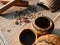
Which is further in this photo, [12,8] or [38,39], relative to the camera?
[12,8]

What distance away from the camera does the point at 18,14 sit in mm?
2604

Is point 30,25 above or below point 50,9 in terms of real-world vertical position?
below

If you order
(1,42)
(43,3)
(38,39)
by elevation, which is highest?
(43,3)

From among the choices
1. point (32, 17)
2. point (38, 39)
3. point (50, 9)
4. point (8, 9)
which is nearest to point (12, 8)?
point (8, 9)

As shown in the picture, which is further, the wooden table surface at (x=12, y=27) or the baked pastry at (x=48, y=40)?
the wooden table surface at (x=12, y=27)

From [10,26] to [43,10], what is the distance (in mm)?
533

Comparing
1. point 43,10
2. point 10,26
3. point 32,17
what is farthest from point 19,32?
point 43,10

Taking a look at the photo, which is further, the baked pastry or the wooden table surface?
the wooden table surface

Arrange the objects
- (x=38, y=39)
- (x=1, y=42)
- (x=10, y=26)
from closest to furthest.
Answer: (x=38, y=39), (x=1, y=42), (x=10, y=26)

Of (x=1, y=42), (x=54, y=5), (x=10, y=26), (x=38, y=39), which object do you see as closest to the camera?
(x=38, y=39)

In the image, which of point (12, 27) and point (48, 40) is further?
point (12, 27)

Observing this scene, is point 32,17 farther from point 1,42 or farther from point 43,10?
point 1,42

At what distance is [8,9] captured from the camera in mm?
2666

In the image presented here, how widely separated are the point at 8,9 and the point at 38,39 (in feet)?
2.62
